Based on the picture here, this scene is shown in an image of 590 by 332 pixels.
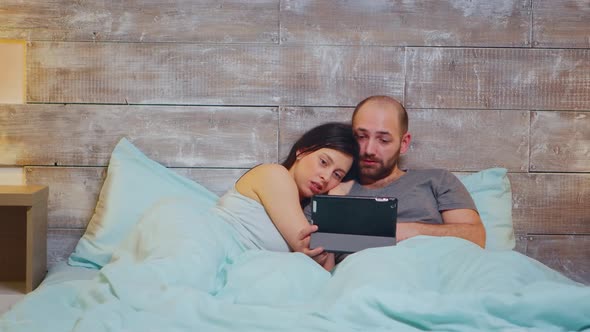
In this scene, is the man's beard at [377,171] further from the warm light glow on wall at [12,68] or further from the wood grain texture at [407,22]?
the warm light glow on wall at [12,68]

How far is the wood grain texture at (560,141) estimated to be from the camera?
6.79ft

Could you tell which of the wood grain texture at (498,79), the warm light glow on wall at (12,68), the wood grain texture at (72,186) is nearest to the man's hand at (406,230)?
the wood grain texture at (498,79)

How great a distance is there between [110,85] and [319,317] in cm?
122

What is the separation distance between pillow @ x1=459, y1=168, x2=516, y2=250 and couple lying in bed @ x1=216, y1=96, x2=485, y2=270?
12 centimetres

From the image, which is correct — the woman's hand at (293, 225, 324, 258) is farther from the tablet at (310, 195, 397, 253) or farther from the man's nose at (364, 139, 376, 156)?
the man's nose at (364, 139, 376, 156)

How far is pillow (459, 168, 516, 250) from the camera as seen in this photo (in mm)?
1895

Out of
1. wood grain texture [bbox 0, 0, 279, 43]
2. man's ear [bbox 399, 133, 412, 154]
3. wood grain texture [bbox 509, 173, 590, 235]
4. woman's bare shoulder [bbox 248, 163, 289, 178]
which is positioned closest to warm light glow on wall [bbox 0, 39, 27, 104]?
wood grain texture [bbox 0, 0, 279, 43]

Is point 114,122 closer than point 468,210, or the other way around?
point 468,210

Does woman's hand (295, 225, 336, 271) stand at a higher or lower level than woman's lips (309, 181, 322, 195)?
lower

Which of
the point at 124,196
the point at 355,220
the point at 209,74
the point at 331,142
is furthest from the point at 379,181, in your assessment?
the point at 124,196

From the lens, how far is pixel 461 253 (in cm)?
144

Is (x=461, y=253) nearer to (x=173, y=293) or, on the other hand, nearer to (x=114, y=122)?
(x=173, y=293)

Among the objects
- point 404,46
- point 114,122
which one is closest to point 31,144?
point 114,122

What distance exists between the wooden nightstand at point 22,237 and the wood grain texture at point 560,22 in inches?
64.8
